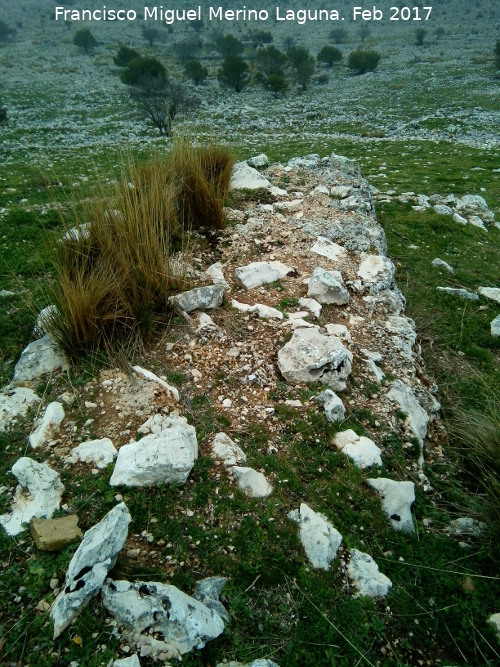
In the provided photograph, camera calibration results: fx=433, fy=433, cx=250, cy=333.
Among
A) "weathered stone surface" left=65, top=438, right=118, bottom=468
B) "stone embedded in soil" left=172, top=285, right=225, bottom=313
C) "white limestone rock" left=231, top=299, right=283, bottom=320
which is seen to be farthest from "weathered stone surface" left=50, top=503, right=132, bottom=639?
"white limestone rock" left=231, top=299, right=283, bottom=320

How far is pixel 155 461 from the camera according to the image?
99.0 inches

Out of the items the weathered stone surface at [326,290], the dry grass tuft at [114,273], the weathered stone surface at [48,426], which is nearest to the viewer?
the weathered stone surface at [48,426]

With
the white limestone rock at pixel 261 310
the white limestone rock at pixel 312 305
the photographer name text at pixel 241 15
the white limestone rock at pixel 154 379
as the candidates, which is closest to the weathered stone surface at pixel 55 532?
the white limestone rock at pixel 154 379

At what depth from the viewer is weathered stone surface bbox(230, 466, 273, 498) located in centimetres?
260

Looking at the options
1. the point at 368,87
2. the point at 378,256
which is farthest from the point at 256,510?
the point at 368,87

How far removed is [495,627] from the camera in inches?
86.9

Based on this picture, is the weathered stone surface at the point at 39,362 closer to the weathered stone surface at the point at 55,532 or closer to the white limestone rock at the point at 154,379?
the white limestone rock at the point at 154,379

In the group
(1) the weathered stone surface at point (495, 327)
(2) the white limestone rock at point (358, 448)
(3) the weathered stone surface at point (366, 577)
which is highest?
(2) the white limestone rock at point (358, 448)

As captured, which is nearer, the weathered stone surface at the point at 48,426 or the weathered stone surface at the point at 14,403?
the weathered stone surface at the point at 48,426

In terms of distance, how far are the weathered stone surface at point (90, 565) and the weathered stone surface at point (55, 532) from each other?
0.29ft

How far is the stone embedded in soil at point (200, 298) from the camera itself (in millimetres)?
3779

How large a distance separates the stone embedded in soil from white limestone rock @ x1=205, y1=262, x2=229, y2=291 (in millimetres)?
216

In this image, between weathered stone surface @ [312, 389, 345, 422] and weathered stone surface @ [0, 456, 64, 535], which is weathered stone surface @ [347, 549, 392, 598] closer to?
weathered stone surface @ [312, 389, 345, 422]

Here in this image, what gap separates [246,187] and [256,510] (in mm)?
5118
